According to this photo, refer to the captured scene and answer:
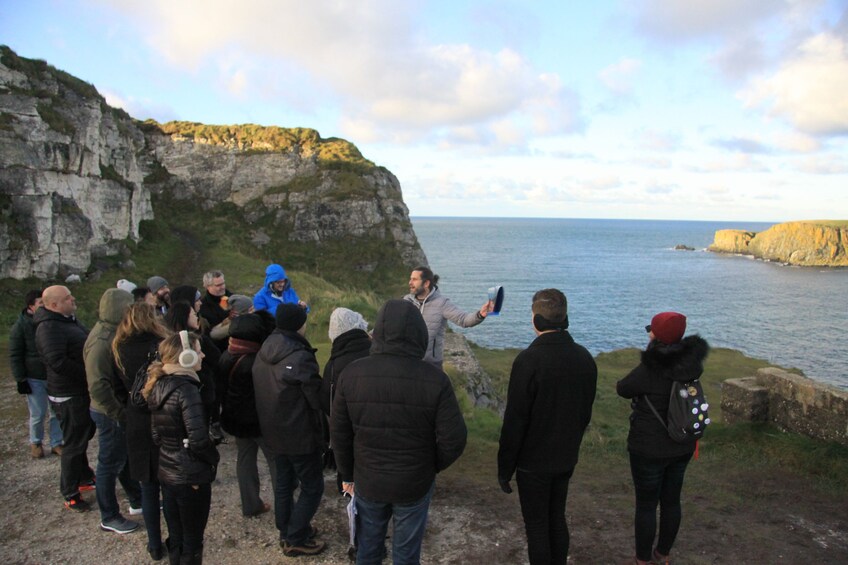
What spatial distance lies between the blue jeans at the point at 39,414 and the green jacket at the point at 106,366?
241cm

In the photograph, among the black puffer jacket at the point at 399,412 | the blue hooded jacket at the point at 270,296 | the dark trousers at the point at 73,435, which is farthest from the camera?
the blue hooded jacket at the point at 270,296

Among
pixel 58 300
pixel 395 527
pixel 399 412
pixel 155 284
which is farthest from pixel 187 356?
pixel 155 284

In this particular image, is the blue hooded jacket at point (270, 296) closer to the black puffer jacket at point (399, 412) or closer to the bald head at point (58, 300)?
the bald head at point (58, 300)

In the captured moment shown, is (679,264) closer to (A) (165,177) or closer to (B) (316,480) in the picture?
(A) (165,177)

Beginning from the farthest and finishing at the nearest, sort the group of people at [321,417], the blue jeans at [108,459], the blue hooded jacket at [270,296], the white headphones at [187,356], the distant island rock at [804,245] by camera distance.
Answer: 1. the distant island rock at [804,245]
2. the blue hooded jacket at [270,296]
3. the blue jeans at [108,459]
4. the white headphones at [187,356]
5. the group of people at [321,417]

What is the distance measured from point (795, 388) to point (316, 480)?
251 inches

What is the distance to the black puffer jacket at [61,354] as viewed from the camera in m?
5.44

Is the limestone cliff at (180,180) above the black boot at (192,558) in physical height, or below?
above

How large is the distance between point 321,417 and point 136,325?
5.74 ft

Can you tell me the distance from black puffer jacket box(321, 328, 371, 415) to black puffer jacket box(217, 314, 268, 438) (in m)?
0.87

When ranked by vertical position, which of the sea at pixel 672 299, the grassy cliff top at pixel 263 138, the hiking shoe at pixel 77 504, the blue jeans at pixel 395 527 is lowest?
the sea at pixel 672 299

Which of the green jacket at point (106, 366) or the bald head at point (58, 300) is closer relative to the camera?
the green jacket at point (106, 366)

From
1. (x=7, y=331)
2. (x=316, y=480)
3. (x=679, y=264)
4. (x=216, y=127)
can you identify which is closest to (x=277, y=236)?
(x=216, y=127)

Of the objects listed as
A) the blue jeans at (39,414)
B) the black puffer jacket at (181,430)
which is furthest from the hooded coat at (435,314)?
the blue jeans at (39,414)
